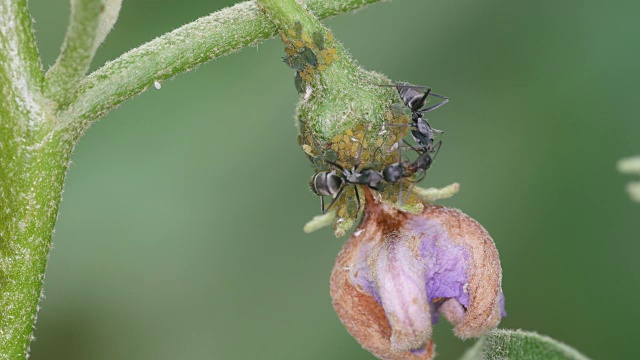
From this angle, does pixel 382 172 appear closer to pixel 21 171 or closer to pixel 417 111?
pixel 417 111

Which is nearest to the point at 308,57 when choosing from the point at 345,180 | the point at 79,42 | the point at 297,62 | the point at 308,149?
the point at 297,62

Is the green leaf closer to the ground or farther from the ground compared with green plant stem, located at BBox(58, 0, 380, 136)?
closer to the ground

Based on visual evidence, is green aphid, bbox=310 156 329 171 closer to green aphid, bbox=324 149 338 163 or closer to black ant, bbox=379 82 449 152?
green aphid, bbox=324 149 338 163

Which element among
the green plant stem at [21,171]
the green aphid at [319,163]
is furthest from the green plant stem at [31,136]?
the green aphid at [319,163]

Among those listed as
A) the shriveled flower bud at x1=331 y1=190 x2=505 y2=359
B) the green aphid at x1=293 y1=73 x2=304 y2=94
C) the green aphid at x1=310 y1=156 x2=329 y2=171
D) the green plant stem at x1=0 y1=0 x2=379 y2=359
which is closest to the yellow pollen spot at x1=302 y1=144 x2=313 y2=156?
the green aphid at x1=310 y1=156 x2=329 y2=171

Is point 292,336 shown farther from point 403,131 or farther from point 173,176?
point 403,131
